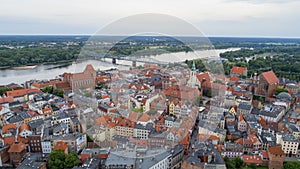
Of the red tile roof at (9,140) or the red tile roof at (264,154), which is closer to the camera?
the red tile roof at (264,154)

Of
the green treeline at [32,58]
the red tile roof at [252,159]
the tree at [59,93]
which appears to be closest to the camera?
the red tile roof at [252,159]

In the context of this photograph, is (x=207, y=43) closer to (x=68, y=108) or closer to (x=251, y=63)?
(x=68, y=108)

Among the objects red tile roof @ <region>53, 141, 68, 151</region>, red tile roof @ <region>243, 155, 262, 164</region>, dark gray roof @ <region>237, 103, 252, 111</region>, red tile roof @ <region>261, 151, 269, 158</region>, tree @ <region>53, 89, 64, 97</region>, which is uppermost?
dark gray roof @ <region>237, 103, 252, 111</region>

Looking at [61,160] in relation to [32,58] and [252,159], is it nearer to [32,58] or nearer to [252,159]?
[252,159]

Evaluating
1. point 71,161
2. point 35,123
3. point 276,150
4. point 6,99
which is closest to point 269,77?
point 276,150

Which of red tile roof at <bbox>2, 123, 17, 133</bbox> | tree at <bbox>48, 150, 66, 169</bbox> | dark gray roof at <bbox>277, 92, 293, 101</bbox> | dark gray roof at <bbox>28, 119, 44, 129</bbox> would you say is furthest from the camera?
dark gray roof at <bbox>277, 92, 293, 101</bbox>

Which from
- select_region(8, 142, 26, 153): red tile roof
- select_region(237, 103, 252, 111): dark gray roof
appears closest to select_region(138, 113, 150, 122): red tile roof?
select_region(8, 142, 26, 153): red tile roof

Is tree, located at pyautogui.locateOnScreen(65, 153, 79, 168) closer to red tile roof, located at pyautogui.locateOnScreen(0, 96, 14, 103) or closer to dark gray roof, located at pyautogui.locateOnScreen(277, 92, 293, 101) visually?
red tile roof, located at pyautogui.locateOnScreen(0, 96, 14, 103)

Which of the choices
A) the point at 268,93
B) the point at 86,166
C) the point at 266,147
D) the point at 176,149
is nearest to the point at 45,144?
the point at 86,166

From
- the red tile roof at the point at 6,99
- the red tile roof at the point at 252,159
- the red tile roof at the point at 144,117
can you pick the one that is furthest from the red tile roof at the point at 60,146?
the red tile roof at the point at 6,99

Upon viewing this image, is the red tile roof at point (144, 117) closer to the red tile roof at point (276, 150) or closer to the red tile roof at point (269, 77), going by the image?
the red tile roof at point (276, 150)

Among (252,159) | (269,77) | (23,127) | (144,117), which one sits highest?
(269,77)
